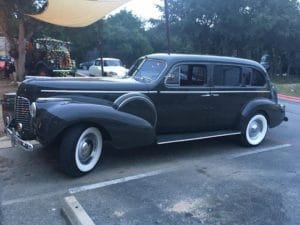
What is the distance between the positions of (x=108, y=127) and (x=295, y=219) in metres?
2.73

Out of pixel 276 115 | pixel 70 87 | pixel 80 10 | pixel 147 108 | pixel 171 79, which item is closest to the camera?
pixel 70 87

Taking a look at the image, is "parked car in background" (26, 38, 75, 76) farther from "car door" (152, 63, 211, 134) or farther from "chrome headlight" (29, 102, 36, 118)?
"chrome headlight" (29, 102, 36, 118)

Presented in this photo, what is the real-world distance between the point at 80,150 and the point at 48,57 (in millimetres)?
15037

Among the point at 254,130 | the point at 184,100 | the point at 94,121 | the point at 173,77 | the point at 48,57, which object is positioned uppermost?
the point at 48,57

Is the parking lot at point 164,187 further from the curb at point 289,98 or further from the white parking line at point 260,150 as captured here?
the curb at point 289,98

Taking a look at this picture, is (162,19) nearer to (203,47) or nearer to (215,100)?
(203,47)

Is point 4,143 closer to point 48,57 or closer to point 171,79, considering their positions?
point 171,79

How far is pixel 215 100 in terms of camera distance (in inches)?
275

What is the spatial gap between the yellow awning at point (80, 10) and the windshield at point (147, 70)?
5.19m

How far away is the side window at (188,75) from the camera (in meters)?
6.53

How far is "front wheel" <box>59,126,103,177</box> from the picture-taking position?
207 inches

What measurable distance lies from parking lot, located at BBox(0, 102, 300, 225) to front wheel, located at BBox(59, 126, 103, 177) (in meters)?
0.15

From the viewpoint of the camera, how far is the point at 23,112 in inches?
229

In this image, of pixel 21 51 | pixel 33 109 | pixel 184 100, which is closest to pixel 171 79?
pixel 184 100
